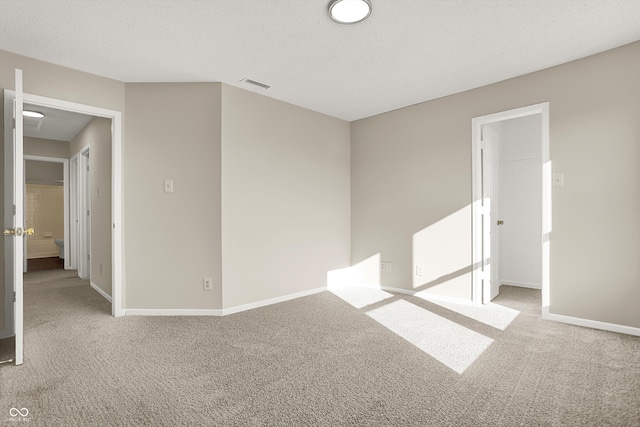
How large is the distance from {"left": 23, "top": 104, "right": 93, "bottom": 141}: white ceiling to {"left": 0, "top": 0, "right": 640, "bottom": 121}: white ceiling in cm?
186

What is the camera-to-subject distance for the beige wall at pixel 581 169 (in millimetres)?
2650

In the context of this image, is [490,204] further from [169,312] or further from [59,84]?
[59,84]

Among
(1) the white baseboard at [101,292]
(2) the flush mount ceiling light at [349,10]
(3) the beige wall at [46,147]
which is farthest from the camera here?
(3) the beige wall at [46,147]

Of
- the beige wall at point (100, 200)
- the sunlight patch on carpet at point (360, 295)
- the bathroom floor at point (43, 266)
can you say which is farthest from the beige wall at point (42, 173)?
the sunlight patch on carpet at point (360, 295)

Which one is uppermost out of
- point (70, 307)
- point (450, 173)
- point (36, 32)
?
point (36, 32)

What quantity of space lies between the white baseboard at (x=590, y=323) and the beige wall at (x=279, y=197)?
2455mm

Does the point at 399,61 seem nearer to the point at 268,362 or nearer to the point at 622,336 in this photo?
the point at 268,362

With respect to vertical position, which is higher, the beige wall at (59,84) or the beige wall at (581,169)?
the beige wall at (59,84)

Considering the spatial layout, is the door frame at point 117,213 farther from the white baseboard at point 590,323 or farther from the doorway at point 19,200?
the white baseboard at point 590,323

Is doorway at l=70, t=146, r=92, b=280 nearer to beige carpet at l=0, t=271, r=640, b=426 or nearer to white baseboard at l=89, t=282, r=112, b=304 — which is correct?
white baseboard at l=89, t=282, r=112, b=304

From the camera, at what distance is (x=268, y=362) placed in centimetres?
223

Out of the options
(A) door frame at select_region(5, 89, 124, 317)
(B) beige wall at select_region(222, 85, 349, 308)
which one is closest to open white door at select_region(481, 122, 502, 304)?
Answer: (B) beige wall at select_region(222, 85, 349, 308)

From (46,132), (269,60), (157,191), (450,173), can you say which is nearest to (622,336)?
(450,173)

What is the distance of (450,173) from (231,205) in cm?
247
